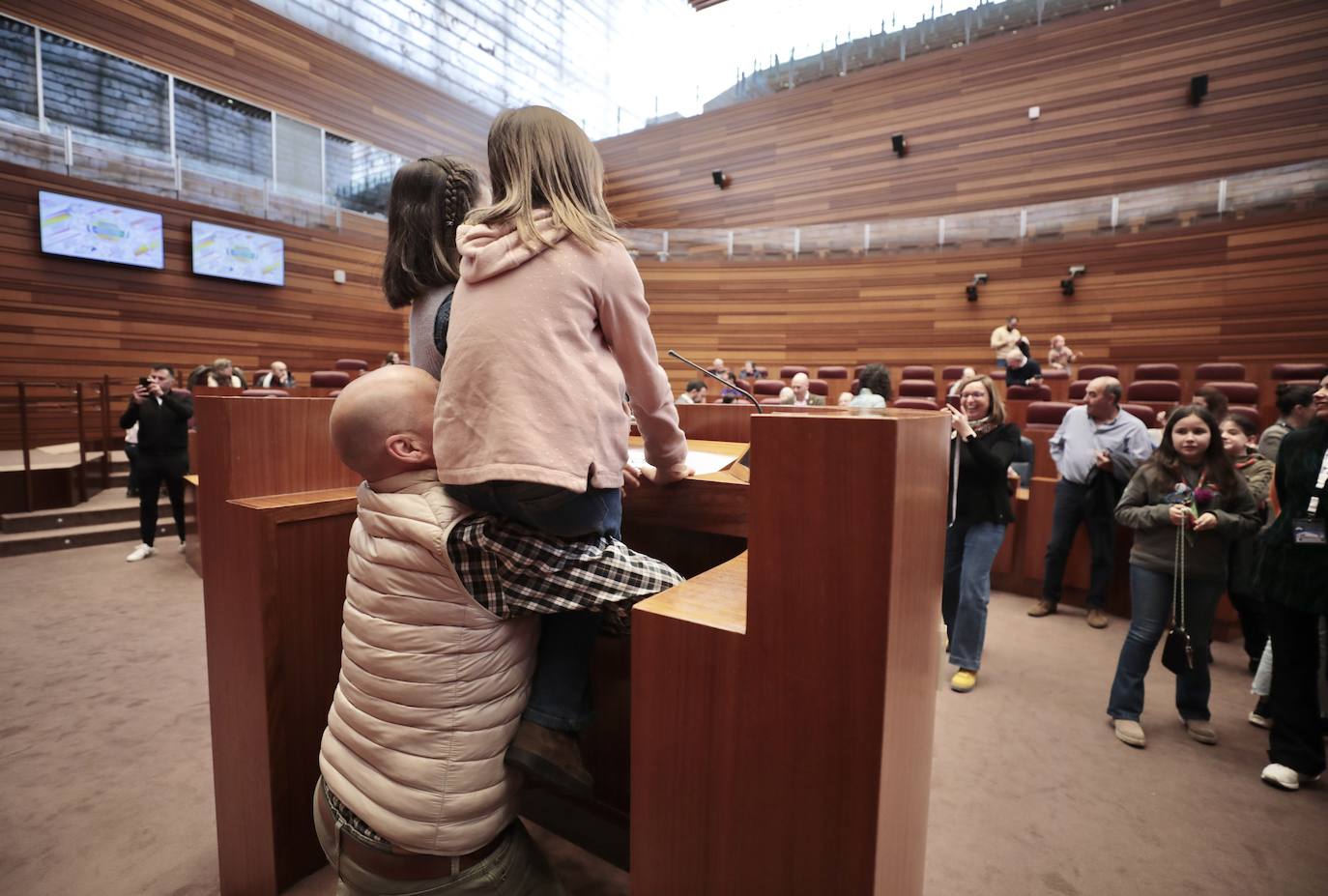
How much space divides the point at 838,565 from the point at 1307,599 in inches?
68.9

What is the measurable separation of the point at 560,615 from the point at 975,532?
1.91 meters

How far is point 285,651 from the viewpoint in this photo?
1.12 metres

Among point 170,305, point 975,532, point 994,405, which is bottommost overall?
point 975,532

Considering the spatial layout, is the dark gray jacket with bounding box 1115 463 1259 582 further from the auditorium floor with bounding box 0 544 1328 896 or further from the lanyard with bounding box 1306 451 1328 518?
the auditorium floor with bounding box 0 544 1328 896

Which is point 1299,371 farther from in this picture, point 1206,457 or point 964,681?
point 964,681

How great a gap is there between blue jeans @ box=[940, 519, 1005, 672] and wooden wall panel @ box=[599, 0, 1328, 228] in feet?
21.2

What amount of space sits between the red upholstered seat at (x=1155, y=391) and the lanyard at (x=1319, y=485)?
3880 millimetres

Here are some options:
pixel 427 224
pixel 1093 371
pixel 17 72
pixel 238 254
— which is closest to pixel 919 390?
pixel 1093 371

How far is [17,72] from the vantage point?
5.33 meters

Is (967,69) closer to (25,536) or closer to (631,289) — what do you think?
(631,289)

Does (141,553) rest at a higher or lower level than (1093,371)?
lower

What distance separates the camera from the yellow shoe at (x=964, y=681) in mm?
2260

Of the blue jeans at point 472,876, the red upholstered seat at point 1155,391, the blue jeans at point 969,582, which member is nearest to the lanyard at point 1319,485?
the blue jeans at point 969,582

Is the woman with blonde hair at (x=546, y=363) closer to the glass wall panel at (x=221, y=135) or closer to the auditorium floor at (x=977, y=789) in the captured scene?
the auditorium floor at (x=977, y=789)
